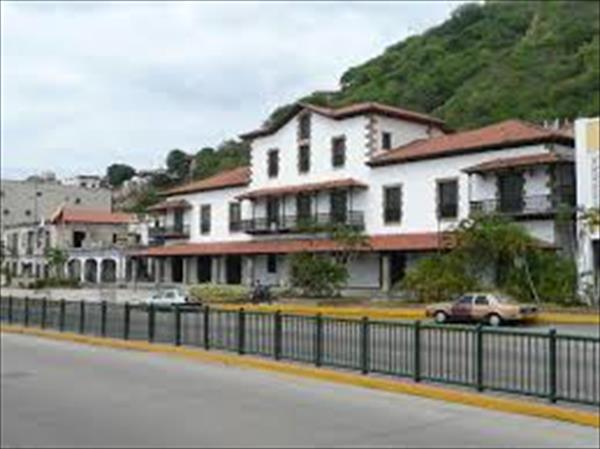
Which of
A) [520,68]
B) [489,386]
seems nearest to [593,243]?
[489,386]

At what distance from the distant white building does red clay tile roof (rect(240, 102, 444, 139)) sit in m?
15.7

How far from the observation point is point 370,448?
12172mm

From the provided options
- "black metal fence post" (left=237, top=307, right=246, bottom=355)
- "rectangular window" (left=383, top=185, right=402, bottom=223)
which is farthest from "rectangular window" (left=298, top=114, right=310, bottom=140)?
"black metal fence post" (left=237, top=307, right=246, bottom=355)

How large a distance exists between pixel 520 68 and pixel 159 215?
42.8m

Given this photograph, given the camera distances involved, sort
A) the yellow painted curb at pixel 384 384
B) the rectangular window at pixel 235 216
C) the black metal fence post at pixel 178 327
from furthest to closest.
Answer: the rectangular window at pixel 235 216, the black metal fence post at pixel 178 327, the yellow painted curb at pixel 384 384

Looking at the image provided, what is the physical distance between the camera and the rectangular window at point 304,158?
6084 centimetres

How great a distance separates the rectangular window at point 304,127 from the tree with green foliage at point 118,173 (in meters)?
99.1

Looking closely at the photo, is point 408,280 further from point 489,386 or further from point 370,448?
point 370,448

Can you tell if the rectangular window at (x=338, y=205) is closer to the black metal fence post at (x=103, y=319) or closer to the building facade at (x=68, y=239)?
the black metal fence post at (x=103, y=319)

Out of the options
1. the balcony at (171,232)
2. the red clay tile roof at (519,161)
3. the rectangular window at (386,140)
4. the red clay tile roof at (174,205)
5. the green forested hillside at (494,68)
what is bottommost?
the balcony at (171,232)

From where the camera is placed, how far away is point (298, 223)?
58.8 meters

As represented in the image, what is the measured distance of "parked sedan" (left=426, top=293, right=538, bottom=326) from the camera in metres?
36.4

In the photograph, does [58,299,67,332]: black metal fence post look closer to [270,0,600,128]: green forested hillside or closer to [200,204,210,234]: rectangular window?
[200,204,210,234]: rectangular window

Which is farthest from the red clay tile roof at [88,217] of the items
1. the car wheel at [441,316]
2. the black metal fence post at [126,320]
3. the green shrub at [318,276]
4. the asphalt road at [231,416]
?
the asphalt road at [231,416]
